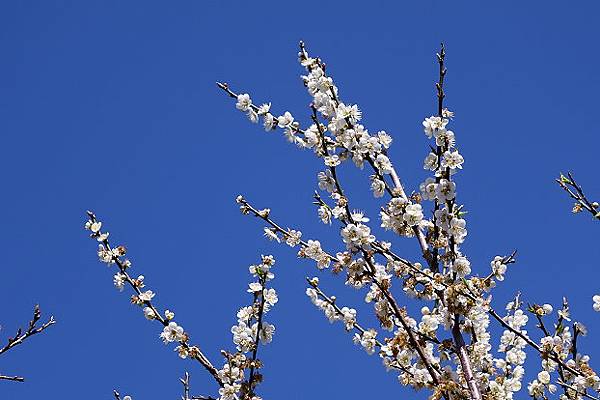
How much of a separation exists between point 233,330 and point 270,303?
348 millimetres

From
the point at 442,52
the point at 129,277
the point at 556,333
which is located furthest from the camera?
the point at 129,277

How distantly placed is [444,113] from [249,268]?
1857 millimetres

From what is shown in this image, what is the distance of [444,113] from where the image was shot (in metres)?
4.86

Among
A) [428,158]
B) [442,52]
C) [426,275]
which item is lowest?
[426,275]

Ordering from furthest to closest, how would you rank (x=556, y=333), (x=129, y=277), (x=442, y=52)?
(x=129, y=277) < (x=556, y=333) < (x=442, y=52)

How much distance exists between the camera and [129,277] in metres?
5.81

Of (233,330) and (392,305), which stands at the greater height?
(233,330)

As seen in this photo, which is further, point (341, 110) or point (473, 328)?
point (341, 110)

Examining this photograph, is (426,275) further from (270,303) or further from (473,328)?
(270,303)

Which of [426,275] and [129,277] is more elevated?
[129,277]

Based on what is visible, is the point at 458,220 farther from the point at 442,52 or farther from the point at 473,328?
the point at 442,52

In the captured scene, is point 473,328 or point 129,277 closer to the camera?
Answer: point 473,328

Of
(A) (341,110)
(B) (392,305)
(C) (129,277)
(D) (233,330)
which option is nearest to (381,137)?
(A) (341,110)

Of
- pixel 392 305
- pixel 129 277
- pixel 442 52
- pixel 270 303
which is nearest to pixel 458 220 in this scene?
pixel 392 305
